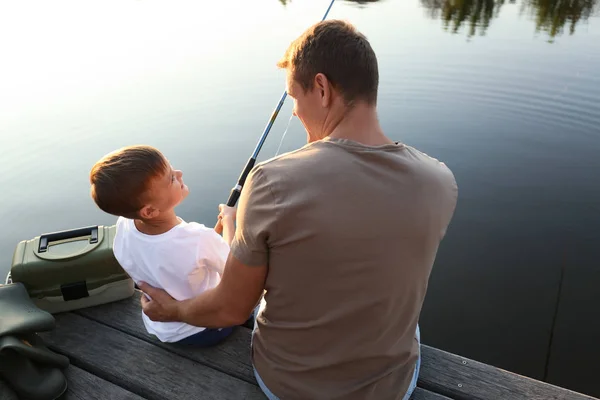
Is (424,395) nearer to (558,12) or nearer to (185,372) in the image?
(185,372)

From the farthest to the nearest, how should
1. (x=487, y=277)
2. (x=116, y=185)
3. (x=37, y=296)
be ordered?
(x=487, y=277) < (x=37, y=296) < (x=116, y=185)

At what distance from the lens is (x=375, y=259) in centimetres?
124

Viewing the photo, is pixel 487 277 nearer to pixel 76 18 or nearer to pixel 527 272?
pixel 527 272

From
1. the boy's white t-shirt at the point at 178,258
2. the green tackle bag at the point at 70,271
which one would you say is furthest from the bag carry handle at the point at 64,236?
the boy's white t-shirt at the point at 178,258

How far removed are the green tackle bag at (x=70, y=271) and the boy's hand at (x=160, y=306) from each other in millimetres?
360

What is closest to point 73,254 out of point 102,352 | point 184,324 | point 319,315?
point 102,352

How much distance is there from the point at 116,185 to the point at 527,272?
3.18m

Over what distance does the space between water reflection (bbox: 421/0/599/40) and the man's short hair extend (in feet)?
28.8

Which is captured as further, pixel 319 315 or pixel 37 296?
pixel 37 296

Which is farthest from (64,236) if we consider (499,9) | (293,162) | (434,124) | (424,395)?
(499,9)

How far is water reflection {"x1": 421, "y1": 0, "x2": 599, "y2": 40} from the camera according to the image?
9.55 m

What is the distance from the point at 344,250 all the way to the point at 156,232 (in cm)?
79

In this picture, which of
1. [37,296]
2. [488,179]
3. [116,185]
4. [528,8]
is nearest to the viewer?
[116,185]

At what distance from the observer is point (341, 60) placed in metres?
1.31
